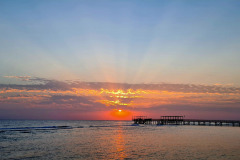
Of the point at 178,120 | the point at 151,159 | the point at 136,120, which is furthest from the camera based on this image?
the point at 136,120

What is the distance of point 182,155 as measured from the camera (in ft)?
73.3

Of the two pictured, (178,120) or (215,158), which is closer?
(215,158)

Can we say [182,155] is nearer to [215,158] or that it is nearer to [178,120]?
[215,158]

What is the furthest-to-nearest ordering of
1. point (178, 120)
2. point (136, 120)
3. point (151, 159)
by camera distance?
point (136, 120) → point (178, 120) → point (151, 159)

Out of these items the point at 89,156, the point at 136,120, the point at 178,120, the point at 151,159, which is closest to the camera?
the point at 151,159

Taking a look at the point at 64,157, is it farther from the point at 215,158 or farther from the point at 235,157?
the point at 235,157

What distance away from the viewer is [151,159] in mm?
20281

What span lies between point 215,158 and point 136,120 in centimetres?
12163

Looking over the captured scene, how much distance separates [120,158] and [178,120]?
110 m

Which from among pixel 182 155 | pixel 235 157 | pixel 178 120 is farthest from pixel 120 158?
pixel 178 120

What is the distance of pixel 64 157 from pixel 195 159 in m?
13.2

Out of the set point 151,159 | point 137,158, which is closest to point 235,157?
A: point 151,159

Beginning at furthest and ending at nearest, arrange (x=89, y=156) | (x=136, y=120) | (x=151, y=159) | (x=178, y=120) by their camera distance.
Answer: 1. (x=136, y=120)
2. (x=178, y=120)
3. (x=89, y=156)
4. (x=151, y=159)

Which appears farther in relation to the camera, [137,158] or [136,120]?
[136,120]
